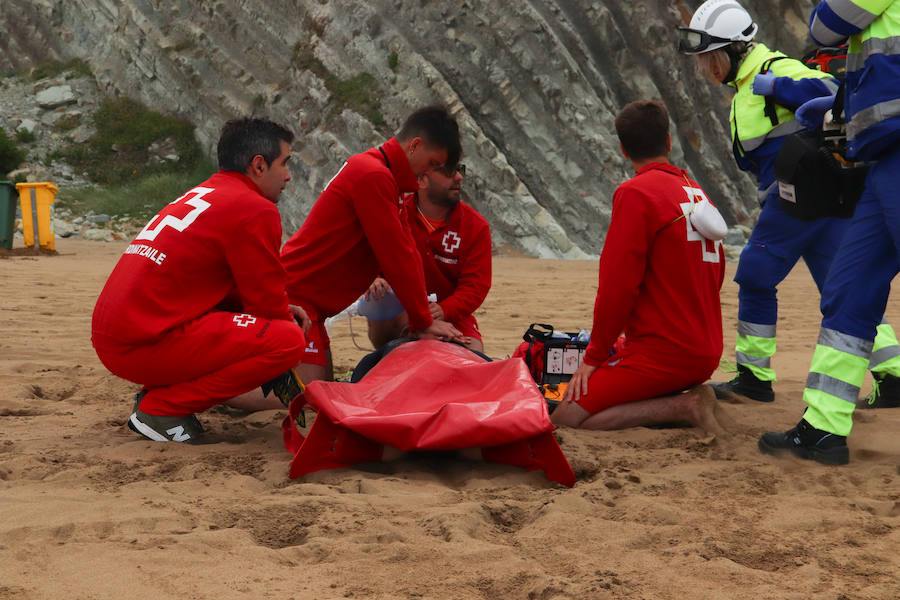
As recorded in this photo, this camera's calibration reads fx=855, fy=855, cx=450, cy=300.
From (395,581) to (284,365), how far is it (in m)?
1.71

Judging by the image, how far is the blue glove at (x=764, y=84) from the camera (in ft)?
14.8

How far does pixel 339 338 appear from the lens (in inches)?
263

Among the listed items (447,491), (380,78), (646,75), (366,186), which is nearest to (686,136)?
(646,75)

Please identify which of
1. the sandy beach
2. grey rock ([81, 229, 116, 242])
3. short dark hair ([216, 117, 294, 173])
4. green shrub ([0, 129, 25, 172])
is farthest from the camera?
green shrub ([0, 129, 25, 172])

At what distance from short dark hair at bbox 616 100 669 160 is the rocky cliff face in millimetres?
9742

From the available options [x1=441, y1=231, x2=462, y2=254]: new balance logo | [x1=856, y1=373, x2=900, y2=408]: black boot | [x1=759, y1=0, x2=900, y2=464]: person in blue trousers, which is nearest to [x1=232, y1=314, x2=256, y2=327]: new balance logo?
[x1=441, y1=231, x2=462, y2=254]: new balance logo

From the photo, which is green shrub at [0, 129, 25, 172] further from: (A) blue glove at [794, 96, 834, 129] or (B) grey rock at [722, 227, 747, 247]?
(A) blue glove at [794, 96, 834, 129]

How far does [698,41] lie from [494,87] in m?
10.8

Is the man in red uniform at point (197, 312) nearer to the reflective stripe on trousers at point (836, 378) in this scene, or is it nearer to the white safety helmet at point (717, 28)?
the reflective stripe on trousers at point (836, 378)

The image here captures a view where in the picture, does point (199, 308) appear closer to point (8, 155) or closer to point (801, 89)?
point (801, 89)

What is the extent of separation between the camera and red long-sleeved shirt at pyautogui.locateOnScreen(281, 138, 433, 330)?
13.5 feet

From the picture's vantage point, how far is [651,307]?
3963 mm

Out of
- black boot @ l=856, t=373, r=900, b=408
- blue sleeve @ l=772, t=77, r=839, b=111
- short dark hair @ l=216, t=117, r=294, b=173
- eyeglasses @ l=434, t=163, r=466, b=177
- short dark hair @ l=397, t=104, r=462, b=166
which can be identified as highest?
blue sleeve @ l=772, t=77, r=839, b=111

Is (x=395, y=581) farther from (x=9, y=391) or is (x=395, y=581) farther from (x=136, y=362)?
(x=9, y=391)
